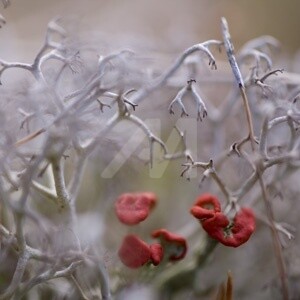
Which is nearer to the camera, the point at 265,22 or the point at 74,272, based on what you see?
the point at 74,272

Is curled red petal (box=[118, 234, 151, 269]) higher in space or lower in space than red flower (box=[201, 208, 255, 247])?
lower

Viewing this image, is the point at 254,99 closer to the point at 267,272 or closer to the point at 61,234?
the point at 267,272

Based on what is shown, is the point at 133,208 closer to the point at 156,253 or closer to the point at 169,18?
the point at 156,253

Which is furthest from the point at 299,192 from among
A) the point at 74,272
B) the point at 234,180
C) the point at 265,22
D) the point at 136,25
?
the point at 265,22

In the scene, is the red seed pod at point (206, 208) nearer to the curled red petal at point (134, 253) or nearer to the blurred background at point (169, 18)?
the curled red petal at point (134, 253)

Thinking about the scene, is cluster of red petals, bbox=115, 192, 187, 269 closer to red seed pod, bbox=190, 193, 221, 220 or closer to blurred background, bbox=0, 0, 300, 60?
red seed pod, bbox=190, 193, 221, 220

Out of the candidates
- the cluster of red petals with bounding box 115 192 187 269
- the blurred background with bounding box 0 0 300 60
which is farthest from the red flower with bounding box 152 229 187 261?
the blurred background with bounding box 0 0 300 60

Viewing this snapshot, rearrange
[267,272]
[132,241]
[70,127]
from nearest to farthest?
[70,127]
[132,241]
[267,272]
